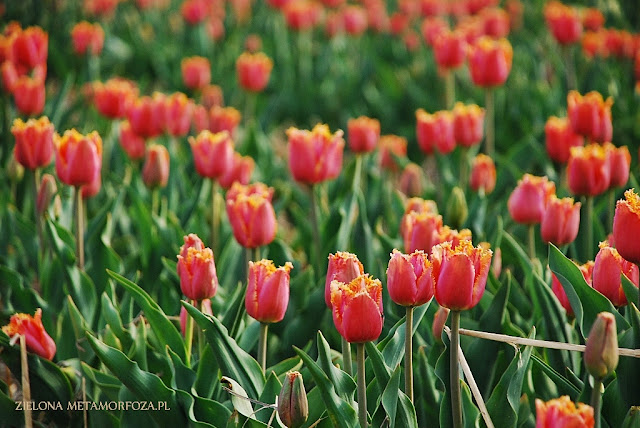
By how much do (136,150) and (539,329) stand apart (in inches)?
70.0

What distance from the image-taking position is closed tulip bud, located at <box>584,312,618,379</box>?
3.93 feet

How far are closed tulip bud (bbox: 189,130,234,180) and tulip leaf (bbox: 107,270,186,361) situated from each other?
77cm

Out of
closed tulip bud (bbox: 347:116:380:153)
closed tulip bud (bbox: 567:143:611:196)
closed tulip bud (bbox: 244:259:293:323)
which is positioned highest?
closed tulip bud (bbox: 244:259:293:323)

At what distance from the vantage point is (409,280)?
141 centimetres

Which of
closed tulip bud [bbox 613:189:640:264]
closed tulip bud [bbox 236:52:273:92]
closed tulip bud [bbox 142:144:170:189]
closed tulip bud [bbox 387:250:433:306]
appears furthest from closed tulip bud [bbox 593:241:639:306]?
closed tulip bud [bbox 236:52:273:92]

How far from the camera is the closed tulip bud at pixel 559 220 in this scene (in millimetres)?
1979

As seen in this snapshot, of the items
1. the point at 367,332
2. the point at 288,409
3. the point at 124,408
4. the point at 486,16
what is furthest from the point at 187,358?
the point at 486,16

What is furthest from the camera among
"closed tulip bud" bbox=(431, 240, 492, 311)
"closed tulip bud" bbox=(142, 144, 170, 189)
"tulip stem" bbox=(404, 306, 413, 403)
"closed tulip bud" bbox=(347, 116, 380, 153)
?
"closed tulip bud" bbox=(347, 116, 380, 153)

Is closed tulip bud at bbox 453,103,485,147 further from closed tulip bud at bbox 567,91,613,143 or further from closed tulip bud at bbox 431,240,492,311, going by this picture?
closed tulip bud at bbox 431,240,492,311

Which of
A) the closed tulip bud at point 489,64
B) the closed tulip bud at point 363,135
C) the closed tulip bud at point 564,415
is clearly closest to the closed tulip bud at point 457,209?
the closed tulip bud at point 363,135

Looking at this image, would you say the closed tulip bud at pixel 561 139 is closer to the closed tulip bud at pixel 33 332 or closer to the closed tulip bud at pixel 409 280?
the closed tulip bud at pixel 409 280

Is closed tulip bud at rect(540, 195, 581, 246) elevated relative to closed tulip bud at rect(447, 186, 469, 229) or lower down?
elevated

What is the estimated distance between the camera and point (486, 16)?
4.84 meters

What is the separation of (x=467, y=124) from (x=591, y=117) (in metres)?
0.44
